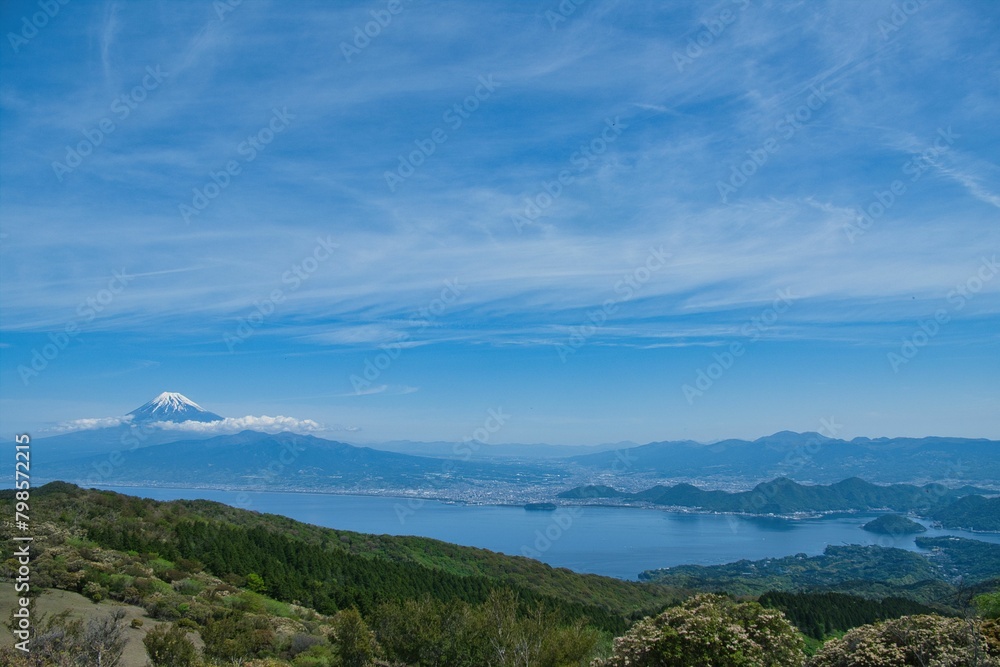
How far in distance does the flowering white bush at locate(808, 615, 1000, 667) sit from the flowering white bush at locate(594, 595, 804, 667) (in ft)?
3.87

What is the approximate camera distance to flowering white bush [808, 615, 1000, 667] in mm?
9719

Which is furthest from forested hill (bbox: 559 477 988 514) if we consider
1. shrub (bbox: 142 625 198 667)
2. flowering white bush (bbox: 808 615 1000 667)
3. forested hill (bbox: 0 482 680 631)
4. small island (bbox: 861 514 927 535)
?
shrub (bbox: 142 625 198 667)

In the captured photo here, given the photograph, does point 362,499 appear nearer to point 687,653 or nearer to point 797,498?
point 797,498

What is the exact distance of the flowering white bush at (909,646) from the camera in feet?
31.9

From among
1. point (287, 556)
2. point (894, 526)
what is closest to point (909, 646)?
point (287, 556)

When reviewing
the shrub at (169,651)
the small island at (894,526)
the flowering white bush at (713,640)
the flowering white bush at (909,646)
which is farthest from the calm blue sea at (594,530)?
the shrub at (169,651)

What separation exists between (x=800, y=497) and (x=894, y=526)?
3622 cm

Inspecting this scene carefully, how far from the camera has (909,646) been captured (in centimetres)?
1003

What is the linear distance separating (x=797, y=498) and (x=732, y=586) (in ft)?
332

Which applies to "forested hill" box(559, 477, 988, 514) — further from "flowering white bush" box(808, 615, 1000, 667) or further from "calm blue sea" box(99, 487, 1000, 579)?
"flowering white bush" box(808, 615, 1000, 667)

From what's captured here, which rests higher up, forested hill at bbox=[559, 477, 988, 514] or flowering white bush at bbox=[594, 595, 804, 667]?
flowering white bush at bbox=[594, 595, 804, 667]

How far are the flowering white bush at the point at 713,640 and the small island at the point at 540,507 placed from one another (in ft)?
414

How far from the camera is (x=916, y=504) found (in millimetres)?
138875

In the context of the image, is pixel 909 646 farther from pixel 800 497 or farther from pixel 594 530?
pixel 800 497
